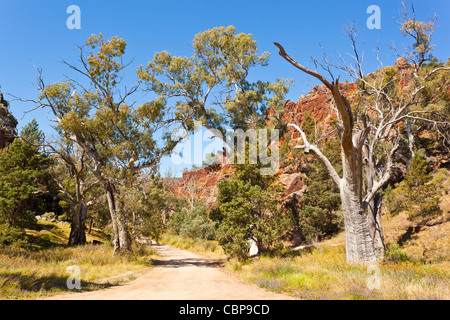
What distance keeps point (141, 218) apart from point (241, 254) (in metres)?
6.77

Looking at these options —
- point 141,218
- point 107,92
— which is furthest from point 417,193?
point 107,92

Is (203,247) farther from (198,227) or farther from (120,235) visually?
(120,235)

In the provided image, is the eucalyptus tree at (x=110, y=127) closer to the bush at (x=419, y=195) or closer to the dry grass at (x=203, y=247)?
the dry grass at (x=203, y=247)

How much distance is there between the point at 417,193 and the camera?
19.4 m

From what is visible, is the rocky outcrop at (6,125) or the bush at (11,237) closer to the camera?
the bush at (11,237)

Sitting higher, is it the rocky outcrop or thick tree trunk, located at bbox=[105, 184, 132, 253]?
the rocky outcrop

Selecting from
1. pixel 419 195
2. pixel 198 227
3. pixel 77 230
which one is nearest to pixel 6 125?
pixel 77 230

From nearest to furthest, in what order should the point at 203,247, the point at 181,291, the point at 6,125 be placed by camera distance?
the point at 181,291 < the point at 203,247 < the point at 6,125

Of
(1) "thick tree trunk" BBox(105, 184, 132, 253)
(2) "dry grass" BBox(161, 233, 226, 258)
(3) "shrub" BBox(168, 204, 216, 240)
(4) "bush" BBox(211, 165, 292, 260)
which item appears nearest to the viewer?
(4) "bush" BBox(211, 165, 292, 260)

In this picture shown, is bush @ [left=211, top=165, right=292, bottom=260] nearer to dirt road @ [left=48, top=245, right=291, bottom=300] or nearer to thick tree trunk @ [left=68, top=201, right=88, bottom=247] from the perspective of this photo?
dirt road @ [left=48, top=245, right=291, bottom=300]

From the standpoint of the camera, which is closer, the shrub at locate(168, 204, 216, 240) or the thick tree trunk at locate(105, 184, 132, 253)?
the thick tree trunk at locate(105, 184, 132, 253)

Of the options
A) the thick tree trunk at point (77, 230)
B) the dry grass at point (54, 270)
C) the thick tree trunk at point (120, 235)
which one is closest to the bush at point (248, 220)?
the dry grass at point (54, 270)

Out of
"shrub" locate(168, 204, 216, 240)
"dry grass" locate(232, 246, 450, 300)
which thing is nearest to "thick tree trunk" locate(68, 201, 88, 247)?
"shrub" locate(168, 204, 216, 240)

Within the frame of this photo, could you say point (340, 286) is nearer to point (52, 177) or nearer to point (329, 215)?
point (329, 215)
